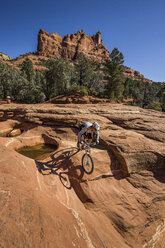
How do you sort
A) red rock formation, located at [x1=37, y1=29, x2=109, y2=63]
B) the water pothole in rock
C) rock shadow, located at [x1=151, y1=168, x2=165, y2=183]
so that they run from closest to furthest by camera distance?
rock shadow, located at [x1=151, y1=168, x2=165, y2=183], the water pothole in rock, red rock formation, located at [x1=37, y1=29, x2=109, y2=63]

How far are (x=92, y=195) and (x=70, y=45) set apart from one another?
140 metres

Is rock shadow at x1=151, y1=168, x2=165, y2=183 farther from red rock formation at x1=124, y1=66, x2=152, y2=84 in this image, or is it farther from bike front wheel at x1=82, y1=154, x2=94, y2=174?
red rock formation at x1=124, y1=66, x2=152, y2=84

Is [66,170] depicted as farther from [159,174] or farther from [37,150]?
[159,174]

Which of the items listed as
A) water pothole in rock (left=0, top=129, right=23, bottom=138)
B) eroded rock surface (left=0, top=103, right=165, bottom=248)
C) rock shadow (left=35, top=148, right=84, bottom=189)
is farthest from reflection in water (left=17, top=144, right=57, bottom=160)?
water pothole in rock (left=0, top=129, right=23, bottom=138)

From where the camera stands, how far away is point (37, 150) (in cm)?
839

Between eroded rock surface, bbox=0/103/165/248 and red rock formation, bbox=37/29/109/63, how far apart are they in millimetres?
121490

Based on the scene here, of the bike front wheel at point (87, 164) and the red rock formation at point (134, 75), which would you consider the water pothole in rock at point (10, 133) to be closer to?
the bike front wheel at point (87, 164)

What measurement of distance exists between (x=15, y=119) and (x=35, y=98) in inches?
667

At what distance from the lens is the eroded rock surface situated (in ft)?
7.93

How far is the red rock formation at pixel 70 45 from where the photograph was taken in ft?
341

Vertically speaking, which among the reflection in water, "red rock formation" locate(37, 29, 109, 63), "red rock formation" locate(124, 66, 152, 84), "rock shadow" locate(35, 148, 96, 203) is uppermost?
"red rock formation" locate(37, 29, 109, 63)

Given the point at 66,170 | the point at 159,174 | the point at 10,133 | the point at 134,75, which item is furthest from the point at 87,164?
the point at 134,75

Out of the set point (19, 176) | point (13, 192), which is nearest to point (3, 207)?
point (13, 192)

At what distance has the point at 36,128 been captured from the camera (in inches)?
412
